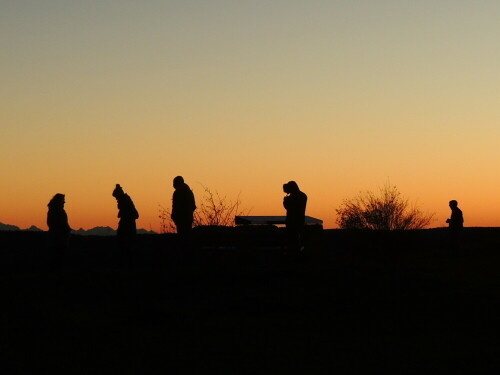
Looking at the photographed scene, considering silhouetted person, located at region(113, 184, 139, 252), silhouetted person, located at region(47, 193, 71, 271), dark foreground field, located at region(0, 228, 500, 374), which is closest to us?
dark foreground field, located at region(0, 228, 500, 374)

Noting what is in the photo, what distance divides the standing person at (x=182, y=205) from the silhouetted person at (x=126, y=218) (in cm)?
157

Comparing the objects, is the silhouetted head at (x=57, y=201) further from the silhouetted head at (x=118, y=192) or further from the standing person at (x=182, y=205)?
the standing person at (x=182, y=205)

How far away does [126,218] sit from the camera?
23391mm

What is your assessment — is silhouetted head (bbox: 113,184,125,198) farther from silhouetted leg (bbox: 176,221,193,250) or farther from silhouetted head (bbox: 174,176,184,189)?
silhouetted leg (bbox: 176,221,193,250)

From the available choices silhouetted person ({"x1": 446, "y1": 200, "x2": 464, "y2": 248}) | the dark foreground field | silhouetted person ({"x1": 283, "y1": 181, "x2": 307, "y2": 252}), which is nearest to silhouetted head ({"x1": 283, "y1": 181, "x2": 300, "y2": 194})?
silhouetted person ({"x1": 283, "y1": 181, "x2": 307, "y2": 252})

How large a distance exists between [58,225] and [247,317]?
7947mm

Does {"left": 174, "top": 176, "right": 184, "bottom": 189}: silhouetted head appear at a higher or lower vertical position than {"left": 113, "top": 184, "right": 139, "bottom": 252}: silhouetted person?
higher

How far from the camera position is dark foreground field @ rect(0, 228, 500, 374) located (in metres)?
13.3

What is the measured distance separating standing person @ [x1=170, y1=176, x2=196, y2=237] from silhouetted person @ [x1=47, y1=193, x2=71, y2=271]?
3031mm

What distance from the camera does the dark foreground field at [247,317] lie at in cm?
1327

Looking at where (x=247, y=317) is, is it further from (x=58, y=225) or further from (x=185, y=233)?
(x=58, y=225)

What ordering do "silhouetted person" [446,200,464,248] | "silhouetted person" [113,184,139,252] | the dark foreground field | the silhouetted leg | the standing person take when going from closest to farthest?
the dark foreground field → the standing person → the silhouetted leg → "silhouetted person" [113,184,139,252] → "silhouetted person" [446,200,464,248]

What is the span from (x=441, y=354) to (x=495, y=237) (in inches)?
1421

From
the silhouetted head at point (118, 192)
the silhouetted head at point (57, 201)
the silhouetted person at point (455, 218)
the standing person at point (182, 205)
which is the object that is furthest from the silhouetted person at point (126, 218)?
the silhouetted person at point (455, 218)
